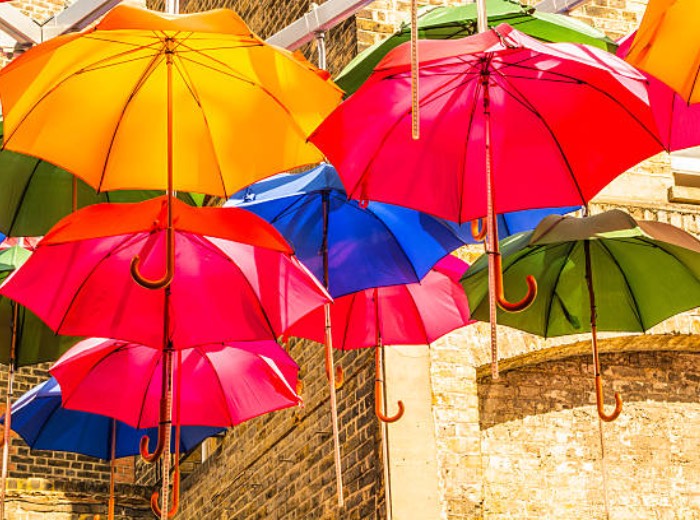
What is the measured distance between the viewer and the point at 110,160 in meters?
7.86

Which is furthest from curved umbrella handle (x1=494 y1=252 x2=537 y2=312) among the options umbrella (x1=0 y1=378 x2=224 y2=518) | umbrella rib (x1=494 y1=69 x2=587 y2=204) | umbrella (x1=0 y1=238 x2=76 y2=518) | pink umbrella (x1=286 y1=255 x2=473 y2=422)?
umbrella (x1=0 y1=378 x2=224 y2=518)

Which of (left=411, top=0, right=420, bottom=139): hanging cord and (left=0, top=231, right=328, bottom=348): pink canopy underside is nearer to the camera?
(left=411, top=0, right=420, bottom=139): hanging cord

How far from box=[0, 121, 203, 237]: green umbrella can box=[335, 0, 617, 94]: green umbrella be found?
4.21 ft

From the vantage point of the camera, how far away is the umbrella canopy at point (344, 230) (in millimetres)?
8406

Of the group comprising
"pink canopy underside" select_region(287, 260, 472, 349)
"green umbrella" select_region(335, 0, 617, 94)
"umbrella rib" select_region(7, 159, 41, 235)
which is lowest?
"pink canopy underside" select_region(287, 260, 472, 349)

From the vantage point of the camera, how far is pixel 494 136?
759cm

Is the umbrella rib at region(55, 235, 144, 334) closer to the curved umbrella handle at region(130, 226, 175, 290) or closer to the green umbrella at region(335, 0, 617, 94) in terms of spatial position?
the curved umbrella handle at region(130, 226, 175, 290)

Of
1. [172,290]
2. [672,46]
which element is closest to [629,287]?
[672,46]

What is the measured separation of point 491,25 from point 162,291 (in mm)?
2143

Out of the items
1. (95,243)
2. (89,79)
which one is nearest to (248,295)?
(95,243)

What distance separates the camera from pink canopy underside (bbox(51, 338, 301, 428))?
29.8 ft

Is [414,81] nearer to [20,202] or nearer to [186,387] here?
[20,202]

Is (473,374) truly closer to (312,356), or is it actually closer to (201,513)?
(312,356)

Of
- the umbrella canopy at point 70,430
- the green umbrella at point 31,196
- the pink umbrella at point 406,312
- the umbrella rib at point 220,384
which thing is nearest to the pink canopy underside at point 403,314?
the pink umbrella at point 406,312
